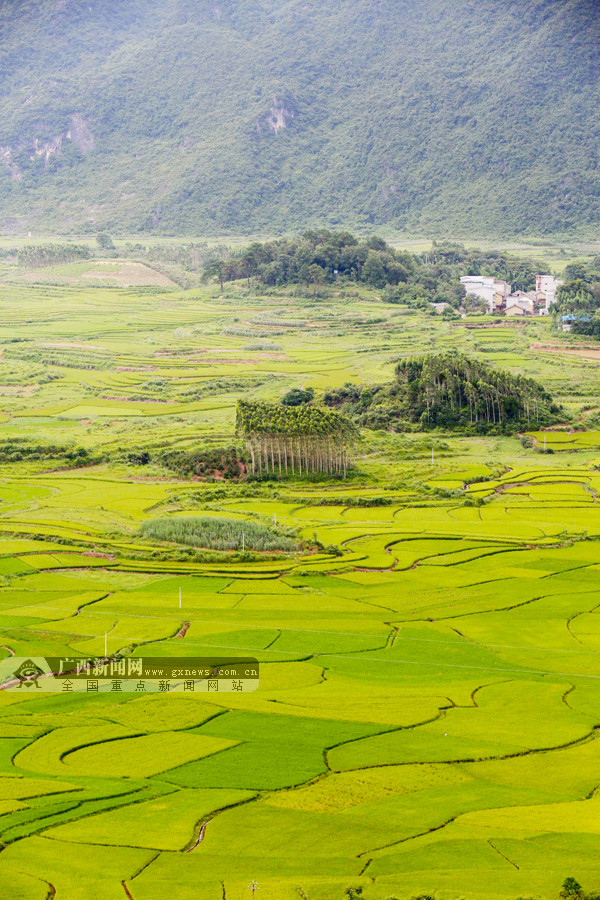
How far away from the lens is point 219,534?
174ft

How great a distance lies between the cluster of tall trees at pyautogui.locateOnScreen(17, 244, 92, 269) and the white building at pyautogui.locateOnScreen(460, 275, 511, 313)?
206 feet

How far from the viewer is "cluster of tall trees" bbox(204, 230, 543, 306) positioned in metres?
151

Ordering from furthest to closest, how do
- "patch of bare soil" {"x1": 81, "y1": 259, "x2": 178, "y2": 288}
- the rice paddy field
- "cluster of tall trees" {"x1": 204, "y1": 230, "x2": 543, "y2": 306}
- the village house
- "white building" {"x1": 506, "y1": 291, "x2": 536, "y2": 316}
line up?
"patch of bare soil" {"x1": 81, "y1": 259, "x2": 178, "y2": 288} < "cluster of tall trees" {"x1": 204, "y1": 230, "x2": 543, "y2": 306} < the village house < "white building" {"x1": 506, "y1": 291, "x2": 536, "y2": 316} < the rice paddy field

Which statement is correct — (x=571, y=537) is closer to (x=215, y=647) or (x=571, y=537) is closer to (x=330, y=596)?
(x=330, y=596)

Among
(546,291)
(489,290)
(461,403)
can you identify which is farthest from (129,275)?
(461,403)

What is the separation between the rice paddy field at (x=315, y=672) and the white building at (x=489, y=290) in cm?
6366

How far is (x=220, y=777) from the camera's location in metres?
28.7

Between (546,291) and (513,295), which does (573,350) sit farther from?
(513,295)

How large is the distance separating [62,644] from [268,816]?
13843 millimetres

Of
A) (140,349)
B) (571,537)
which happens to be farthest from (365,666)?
(140,349)

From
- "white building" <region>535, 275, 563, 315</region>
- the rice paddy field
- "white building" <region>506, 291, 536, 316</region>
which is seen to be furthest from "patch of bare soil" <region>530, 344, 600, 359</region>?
"white building" <region>506, 291, 536, 316</region>

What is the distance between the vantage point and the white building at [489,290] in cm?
14800

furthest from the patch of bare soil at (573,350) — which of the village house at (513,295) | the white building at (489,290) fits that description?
the white building at (489,290)

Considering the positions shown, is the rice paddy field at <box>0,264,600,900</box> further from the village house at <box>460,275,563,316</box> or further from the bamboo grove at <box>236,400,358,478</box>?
the village house at <box>460,275,563,316</box>
